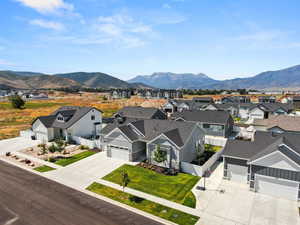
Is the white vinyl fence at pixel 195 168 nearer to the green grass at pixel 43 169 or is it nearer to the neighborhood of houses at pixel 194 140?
the neighborhood of houses at pixel 194 140

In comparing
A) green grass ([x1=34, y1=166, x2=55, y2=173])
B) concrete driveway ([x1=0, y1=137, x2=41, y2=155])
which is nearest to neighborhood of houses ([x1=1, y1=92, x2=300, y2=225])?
concrete driveway ([x1=0, y1=137, x2=41, y2=155])

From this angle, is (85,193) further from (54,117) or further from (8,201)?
(54,117)

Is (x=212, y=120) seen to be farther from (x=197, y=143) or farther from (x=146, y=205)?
(x=146, y=205)

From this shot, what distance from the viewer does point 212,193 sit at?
1847 centimetres

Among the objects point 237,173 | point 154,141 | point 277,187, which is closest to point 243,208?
point 277,187

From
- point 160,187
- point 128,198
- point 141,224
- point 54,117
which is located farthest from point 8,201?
point 54,117

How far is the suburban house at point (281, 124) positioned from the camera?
1283 inches

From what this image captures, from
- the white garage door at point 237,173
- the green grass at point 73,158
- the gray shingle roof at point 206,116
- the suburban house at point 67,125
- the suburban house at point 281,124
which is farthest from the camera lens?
the gray shingle roof at point 206,116

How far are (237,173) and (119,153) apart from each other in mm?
15852

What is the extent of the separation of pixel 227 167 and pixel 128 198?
11477mm

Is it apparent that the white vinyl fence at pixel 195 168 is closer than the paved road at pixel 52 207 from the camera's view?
No

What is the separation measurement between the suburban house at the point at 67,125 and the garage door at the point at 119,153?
487 inches

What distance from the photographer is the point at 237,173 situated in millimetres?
20641

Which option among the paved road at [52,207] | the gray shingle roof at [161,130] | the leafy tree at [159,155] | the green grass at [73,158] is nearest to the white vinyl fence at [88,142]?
the green grass at [73,158]
